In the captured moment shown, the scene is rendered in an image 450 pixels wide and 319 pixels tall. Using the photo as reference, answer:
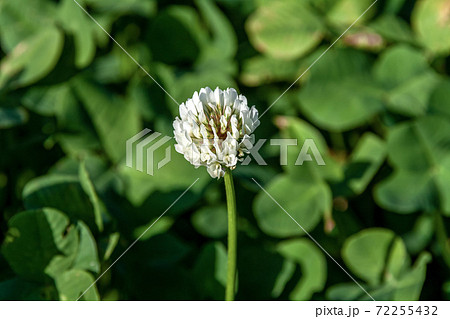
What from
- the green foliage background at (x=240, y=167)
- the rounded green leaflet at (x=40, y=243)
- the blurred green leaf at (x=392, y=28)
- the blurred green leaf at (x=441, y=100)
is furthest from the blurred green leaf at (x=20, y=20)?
the blurred green leaf at (x=441, y=100)

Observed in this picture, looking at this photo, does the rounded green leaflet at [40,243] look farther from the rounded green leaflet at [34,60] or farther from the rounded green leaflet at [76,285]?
the rounded green leaflet at [34,60]

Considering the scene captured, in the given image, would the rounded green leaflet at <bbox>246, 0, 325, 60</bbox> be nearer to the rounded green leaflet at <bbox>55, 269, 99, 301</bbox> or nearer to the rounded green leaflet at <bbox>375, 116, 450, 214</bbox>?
the rounded green leaflet at <bbox>375, 116, 450, 214</bbox>

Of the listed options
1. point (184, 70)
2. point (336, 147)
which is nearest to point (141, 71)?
Result: point (184, 70)

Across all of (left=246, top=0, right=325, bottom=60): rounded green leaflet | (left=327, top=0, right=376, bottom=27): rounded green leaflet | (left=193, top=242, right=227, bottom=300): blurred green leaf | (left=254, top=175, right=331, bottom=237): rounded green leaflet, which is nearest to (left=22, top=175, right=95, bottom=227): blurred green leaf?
(left=193, top=242, right=227, bottom=300): blurred green leaf

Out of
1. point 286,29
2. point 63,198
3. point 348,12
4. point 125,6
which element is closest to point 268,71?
point 286,29

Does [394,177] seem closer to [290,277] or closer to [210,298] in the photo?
[290,277]

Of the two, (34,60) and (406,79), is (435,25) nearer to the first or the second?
(406,79)
